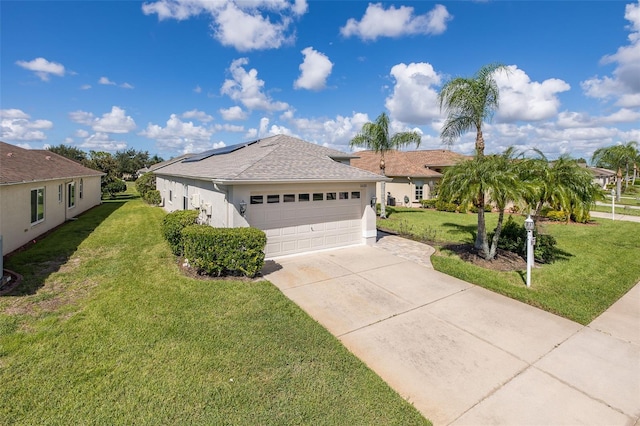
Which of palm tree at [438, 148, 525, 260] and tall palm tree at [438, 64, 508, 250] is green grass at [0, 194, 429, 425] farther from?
tall palm tree at [438, 64, 508, 250]

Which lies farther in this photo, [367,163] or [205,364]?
[367,163]

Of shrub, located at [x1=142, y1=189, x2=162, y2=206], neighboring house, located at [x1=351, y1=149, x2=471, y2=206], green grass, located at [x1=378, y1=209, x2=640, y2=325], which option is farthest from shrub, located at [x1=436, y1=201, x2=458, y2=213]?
shrub, located at [x1=142, y1=189, x2=162, y2=206]

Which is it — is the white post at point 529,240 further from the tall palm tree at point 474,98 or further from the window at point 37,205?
the window at point 37,205

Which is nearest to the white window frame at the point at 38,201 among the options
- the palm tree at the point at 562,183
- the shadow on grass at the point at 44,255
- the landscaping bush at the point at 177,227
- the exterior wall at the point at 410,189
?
the shadow on grass at the point at 44,255

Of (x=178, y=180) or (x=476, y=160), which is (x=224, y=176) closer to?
(x=476, y=160)

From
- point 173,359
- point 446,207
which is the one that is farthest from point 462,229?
point 173,359

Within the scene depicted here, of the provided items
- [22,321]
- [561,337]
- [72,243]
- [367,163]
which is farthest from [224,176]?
[367,163]

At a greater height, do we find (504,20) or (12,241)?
(504,20)

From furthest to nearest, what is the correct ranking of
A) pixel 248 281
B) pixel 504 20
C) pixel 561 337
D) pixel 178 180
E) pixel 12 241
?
pixel 178 180, pixel 504 20, pixel 12 241, pixel 248 281, pixel 561 337
